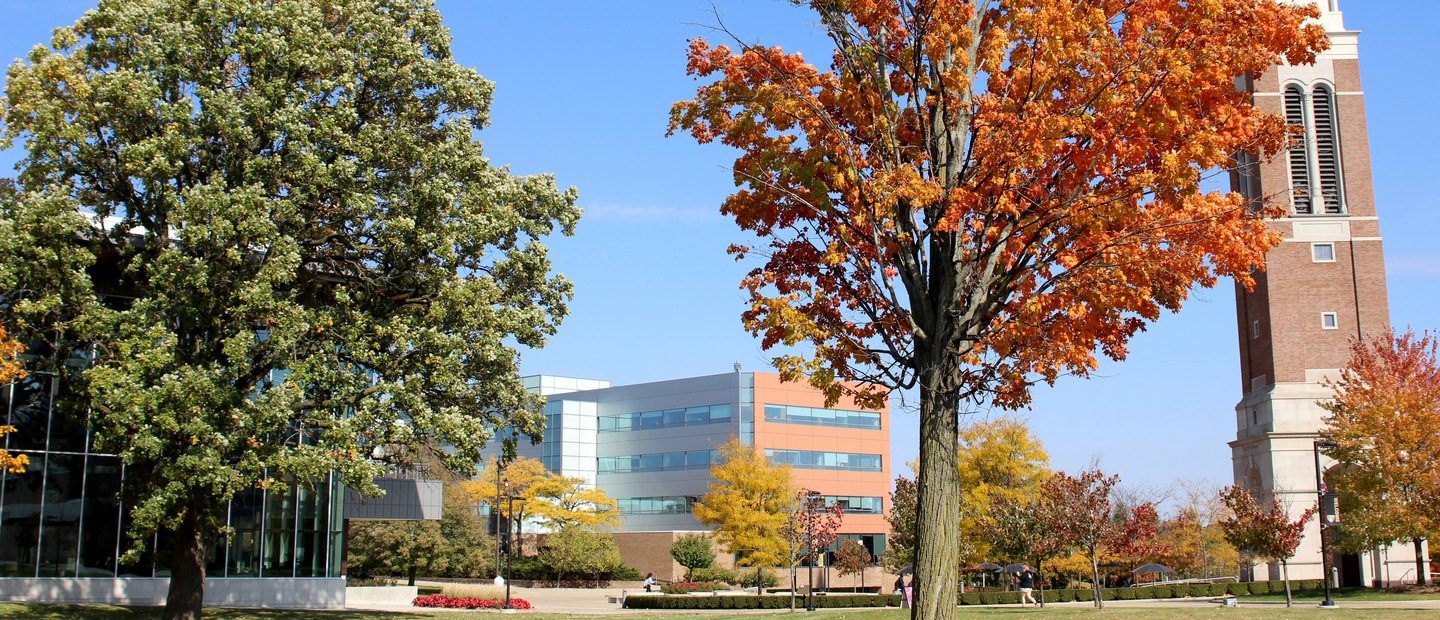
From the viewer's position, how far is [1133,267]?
11305 mm

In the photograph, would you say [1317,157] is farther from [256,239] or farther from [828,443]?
[256,239]

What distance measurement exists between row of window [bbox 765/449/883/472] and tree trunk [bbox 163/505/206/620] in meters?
52.8

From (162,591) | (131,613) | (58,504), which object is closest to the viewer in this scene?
(131,613)

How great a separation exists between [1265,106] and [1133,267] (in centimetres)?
4897

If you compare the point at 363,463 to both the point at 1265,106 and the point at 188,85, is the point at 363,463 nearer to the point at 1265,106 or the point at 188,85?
the point at 188,85

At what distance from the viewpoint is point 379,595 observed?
42.1 metres

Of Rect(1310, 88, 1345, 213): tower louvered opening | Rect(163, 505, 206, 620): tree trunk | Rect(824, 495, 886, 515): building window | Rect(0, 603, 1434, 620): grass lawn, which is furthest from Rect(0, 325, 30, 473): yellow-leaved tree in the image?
Rect(824, 495, 886, 515): building window

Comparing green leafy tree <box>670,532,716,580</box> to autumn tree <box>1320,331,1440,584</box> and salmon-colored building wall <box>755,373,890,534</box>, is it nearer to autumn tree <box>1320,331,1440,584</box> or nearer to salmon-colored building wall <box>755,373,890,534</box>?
salmon-colored building wall <box>755,373,890,534</box>

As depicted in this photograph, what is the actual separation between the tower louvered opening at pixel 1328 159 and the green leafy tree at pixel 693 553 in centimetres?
3833

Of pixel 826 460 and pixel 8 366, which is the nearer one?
pixel 8 366

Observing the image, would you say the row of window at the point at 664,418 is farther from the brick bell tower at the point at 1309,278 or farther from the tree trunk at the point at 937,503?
the tree trunk at the point at 937,503

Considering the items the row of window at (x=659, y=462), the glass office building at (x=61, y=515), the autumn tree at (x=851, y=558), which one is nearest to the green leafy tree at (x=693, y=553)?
the autumn tree at (x=851, y=558)

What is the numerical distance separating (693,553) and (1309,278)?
36.5 metres

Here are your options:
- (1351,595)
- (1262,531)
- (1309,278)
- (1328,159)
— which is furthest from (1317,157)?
(1262,531)
